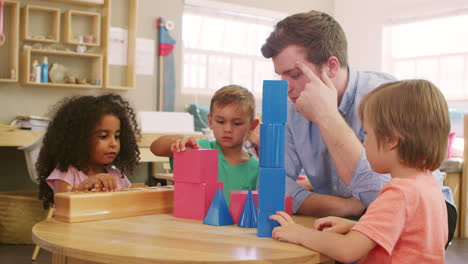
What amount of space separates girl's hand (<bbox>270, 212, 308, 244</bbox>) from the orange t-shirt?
0.37 ft

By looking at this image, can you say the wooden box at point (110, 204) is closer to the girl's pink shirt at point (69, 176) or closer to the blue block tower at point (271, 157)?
the blue block tower at point (271, 157)

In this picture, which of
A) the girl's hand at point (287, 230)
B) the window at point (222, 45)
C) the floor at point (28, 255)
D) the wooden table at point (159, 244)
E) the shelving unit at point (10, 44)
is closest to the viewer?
the wooden table at point (159, 244)

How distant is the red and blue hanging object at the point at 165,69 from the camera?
525 cm

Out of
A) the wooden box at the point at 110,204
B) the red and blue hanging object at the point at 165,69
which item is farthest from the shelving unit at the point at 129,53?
the wooden box at the point at 110,204

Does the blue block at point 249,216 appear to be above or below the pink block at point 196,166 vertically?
below

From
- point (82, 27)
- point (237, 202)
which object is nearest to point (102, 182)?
point (237, 202)

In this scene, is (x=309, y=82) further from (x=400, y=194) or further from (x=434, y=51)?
(x=434, y=51)

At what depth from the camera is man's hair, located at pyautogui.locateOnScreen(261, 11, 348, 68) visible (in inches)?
63.6

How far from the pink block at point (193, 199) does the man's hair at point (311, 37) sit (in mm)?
564

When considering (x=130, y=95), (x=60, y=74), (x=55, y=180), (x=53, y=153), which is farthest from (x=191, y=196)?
(x=130, y=95)

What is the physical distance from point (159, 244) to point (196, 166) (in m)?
0.35

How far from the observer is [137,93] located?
5.18 m

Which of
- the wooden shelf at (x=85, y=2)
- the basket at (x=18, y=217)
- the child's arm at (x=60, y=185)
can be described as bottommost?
the basket at (x=18, y=217)

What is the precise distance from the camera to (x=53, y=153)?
194cm
